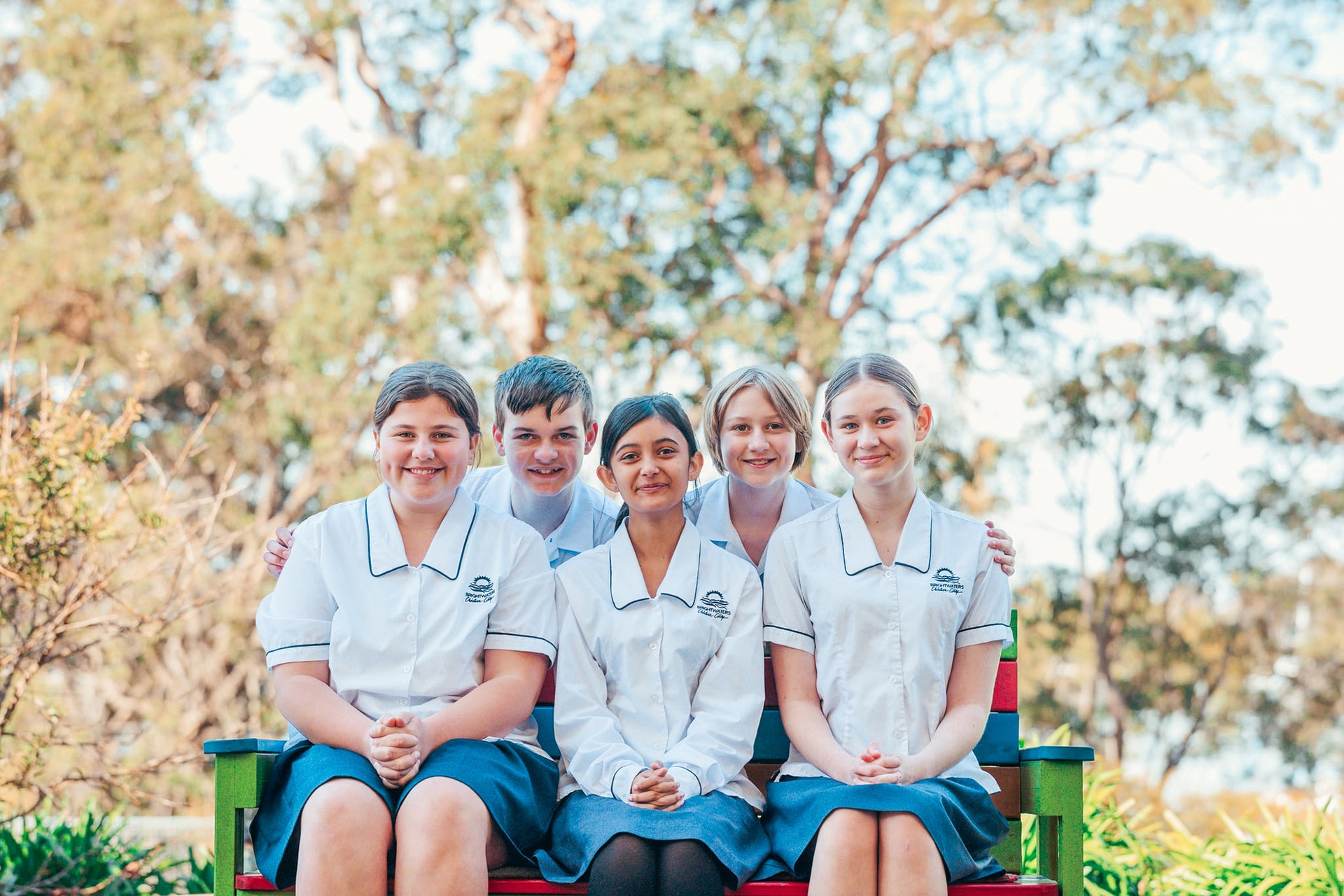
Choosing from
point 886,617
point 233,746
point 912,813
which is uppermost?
point 886,617

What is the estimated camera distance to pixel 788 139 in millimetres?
11531

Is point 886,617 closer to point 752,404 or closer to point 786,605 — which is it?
point 786,605

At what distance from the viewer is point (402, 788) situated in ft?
8.23

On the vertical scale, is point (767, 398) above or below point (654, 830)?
above

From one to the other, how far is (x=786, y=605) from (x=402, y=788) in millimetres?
968

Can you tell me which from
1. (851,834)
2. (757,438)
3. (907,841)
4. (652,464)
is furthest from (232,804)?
(757,438)

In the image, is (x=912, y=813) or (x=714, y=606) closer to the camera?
(x=912, y=813)

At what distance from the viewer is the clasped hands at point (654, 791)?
2.51 meters

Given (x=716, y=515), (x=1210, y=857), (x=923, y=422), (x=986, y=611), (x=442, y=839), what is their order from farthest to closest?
(x=1210, y=857) → (x=716, y=515) → (x=923, y=422) → (x=986, y=611) → (x=442, y=839)

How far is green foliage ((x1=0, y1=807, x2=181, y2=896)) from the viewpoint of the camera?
4.35m

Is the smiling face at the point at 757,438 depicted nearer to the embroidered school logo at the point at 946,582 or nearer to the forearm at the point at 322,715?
the embroidered school logo at the point at 946,582

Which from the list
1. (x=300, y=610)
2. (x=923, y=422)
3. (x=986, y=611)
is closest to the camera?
(x=300, y=610)

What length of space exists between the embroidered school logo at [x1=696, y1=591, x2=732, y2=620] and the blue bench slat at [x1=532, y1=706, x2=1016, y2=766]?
0.32 metres

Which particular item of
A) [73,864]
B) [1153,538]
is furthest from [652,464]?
[1153,538]
